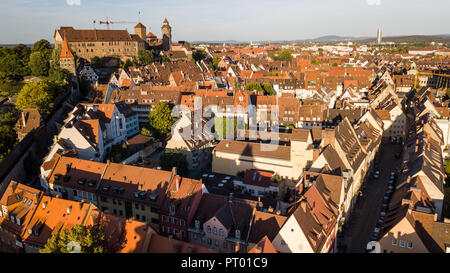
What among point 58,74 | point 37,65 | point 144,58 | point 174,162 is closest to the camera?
point 174,162

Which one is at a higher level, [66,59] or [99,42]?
[99,42]

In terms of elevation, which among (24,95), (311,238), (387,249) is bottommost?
(387,249)

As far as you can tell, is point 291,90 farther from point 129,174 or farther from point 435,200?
point 129,174

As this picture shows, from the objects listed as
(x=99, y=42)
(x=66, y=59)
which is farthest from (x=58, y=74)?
(x=99, y=42)

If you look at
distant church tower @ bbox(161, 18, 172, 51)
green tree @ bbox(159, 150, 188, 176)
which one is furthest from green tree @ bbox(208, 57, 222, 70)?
green tree @ bbox(159, 150, 188, 176)

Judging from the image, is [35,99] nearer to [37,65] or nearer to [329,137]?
[37,65]
